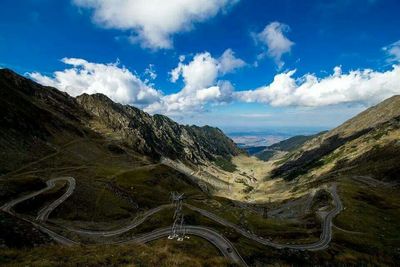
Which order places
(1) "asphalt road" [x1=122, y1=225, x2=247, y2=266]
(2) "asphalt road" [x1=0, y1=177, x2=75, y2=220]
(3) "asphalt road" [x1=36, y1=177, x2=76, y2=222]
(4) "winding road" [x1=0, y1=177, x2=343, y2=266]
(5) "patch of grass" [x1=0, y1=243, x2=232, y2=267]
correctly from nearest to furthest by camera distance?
(5) "patch of grass" [x1=0, y1=243, x2=232, y2=267]
(4) "winding road" [x1=0, y1=177, x2=343, y2=266]
(1) "asphalt road" [x1=122, y1=225, x2=247, y2=266]
(2) "asphalt road" [x1=0, y1=177, x2=75, y2=220]
(3) "asphalt road" [x1=36, y1=177, x2=76, y2=222]

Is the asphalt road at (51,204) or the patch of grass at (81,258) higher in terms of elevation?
the patch of grass at (81,258)

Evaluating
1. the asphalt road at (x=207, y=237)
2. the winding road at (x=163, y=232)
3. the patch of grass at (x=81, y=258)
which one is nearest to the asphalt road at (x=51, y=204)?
the winding road at (x=163, y=232)

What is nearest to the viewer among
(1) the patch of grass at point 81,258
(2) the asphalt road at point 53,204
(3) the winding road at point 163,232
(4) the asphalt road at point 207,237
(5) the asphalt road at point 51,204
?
(1) the patch of grass at point 81,258

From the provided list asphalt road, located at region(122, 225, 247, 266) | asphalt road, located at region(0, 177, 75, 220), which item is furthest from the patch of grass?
asphalt road, located at region(0, 177, 75, 220)

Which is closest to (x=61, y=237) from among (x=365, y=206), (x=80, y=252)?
(x=80, y=252)

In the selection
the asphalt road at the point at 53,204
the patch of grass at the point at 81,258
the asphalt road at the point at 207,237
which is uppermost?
the patch of grass at the point at 81,258

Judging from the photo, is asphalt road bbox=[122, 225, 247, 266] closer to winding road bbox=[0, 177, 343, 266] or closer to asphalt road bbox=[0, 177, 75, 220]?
winding road bbox=[0, 177, 343, 266]

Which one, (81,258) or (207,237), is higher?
(81,258)

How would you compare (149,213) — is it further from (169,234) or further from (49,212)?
(49,212)

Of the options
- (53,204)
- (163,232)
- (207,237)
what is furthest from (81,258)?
(53,204)

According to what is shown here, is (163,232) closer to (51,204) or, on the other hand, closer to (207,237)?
(207,237)

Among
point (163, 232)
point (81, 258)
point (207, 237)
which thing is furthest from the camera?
point (163, 232)

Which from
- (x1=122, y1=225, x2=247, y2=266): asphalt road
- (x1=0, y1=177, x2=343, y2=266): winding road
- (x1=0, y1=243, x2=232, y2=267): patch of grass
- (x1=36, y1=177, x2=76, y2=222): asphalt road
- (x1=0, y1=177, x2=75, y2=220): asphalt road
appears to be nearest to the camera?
(x1=0, y1=243, x2=232, y2=267): patch of grass

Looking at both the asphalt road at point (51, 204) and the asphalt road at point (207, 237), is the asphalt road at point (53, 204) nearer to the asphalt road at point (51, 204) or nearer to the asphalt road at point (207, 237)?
the asphalt road at point (51, 204)
